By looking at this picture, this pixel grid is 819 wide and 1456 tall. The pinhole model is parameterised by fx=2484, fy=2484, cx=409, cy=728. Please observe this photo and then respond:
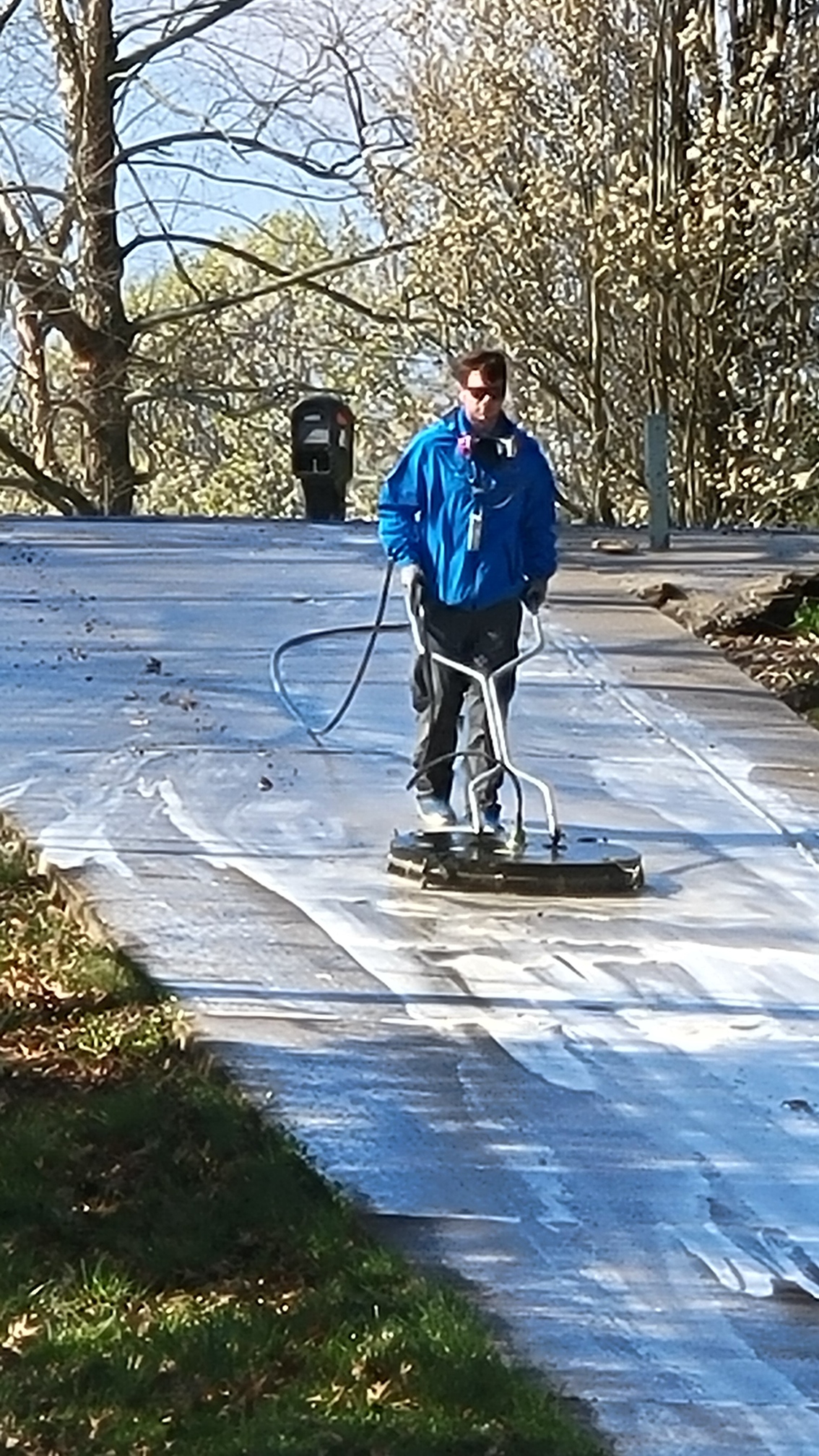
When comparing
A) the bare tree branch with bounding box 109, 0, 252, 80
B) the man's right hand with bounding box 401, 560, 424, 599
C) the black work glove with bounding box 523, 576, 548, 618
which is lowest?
the black work glove with bounding box 523, 576, 548, 618

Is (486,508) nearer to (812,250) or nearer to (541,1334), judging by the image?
(541,1334)

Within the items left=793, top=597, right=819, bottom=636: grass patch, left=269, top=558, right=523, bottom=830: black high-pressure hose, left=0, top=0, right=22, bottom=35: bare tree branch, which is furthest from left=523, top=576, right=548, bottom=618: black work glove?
left=0, top=0, right=22, bottom=35: bare tree branch

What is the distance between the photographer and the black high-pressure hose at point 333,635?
10.7 meters

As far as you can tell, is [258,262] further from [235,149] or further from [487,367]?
[487,367]

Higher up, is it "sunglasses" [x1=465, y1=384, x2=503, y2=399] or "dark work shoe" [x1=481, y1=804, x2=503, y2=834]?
"sunglasses" [x1=465, y1=384, x2=503, y2=399]

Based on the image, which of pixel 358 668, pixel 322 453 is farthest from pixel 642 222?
pixel 358 668

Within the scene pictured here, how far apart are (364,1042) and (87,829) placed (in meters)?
2.60

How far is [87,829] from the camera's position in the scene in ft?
29.4

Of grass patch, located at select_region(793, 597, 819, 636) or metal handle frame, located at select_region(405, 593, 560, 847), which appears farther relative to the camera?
grass patch, located at select_region(793, 597, 819, 636)

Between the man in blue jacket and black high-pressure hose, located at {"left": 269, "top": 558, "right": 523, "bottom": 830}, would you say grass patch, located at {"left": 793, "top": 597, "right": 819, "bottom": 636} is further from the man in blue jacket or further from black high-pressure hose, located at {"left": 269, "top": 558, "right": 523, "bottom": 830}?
the man in blue jacket

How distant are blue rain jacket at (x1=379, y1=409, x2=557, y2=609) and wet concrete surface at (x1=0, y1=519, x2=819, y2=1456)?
1069mm

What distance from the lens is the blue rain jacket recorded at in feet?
27.0

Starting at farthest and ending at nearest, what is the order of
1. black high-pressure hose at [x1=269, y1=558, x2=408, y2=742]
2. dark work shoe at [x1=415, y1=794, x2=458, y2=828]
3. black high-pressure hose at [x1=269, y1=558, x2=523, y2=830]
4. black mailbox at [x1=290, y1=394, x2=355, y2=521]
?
black mailbox at [x1=290, y1=394, x2=355, y2=521]
black high-pressure hose at [x1=269, y1=558, x2=408, y2=742]
dark work shoe at [x1=415, y1=794, x2=458, y2=828]
black high-pressure hose at [x1=269, y1=558, x2=523, y2=830]

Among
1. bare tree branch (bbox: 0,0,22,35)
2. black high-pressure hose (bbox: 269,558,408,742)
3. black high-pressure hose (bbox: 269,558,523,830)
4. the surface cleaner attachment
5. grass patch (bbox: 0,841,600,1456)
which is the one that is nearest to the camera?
grass patch (bbox: 0,841,600,1456)
